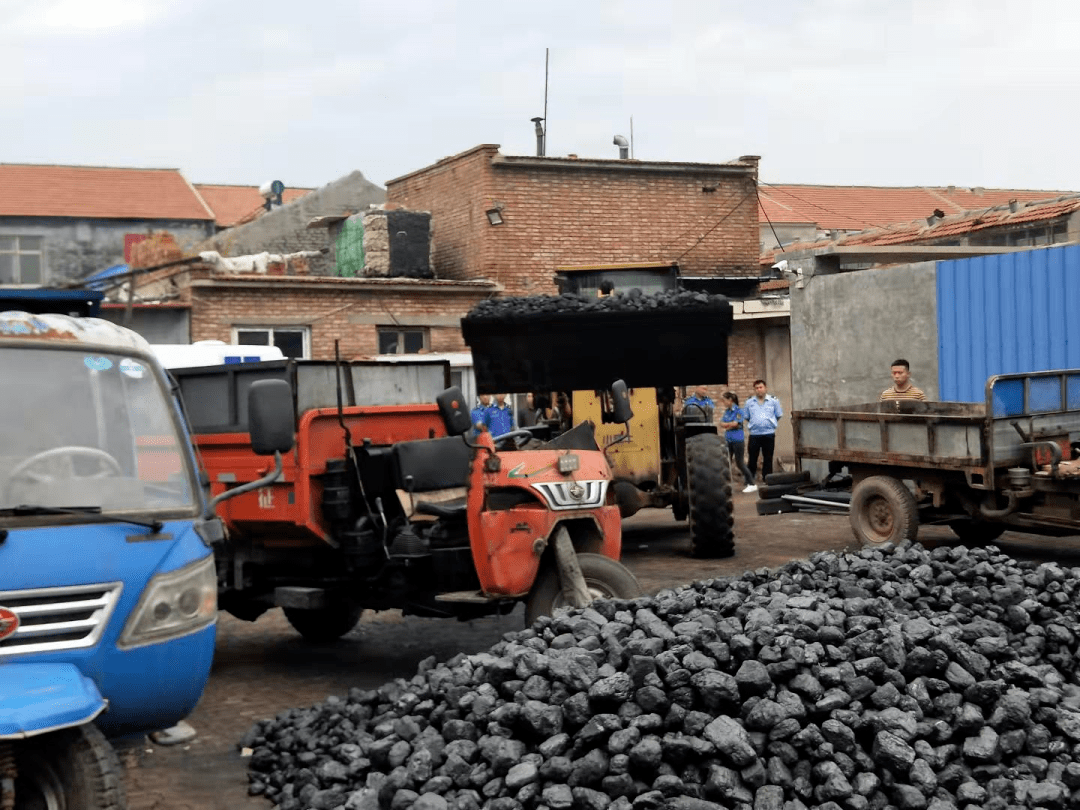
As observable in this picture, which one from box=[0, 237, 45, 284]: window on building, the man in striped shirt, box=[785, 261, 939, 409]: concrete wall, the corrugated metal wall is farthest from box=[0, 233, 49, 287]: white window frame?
the man in striped shirt

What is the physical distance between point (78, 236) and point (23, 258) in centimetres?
184

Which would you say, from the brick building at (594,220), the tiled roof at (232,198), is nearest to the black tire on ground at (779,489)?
the brick building at (594,220)

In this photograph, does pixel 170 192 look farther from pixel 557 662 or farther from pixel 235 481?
pixel 557 662

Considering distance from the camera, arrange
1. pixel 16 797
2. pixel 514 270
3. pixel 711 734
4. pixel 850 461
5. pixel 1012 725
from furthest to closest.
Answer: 1. pixel 514 270
2. pixel 850 461
3. pixel 1012 725
4. pixel 711 734
5. pixel 16 797

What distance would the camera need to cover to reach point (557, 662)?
5.71 meters

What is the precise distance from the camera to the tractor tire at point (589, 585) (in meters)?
7.90

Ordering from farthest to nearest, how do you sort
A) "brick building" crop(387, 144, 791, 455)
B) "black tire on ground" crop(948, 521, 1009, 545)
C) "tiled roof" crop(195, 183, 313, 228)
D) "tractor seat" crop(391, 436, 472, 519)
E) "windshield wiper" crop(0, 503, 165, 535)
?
"tiled roof" crop(195, 183, 313, 228), "brick building" crop(387, 144, 791, 455), "black tire on ground" crop(948, 521, 1009, 545), "tractor seat" crop(391, 436, 472, 519), "windshield wiper" crop(0, 503, 165, 535)

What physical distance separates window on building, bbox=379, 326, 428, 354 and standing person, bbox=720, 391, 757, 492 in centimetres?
693

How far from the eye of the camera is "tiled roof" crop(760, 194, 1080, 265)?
22.5 metres

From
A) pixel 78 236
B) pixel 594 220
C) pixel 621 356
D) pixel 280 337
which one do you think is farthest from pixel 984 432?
pixel 78 236

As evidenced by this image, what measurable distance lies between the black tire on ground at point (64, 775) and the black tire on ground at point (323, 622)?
5247mm

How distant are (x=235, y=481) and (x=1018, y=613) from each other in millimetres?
5083

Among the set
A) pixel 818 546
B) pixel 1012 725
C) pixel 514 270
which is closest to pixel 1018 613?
pixel 1012 725

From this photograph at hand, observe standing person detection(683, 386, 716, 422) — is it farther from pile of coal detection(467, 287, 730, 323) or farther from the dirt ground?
the dirt ground
